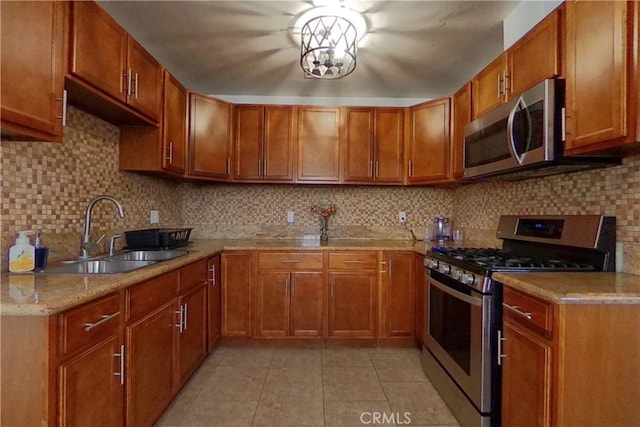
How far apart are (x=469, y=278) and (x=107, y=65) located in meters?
2.21

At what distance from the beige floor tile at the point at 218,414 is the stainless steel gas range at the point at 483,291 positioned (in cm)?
120

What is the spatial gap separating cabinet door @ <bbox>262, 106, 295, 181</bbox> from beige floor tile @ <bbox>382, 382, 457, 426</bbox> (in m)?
1.95

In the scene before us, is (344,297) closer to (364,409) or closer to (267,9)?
(364,409)

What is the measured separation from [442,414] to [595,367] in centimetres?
99

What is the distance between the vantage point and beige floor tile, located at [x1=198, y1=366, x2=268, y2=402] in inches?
80.6

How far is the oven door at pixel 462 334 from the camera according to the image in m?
1.54

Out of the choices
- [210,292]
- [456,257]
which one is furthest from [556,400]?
[210,292]

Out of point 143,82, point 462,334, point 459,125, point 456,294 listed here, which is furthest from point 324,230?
point 143,82

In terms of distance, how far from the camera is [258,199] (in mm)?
3389

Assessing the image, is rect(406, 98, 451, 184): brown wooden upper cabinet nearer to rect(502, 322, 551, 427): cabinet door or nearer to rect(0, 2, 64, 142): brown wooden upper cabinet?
rect(502, 322, 551, 427): cabinet door

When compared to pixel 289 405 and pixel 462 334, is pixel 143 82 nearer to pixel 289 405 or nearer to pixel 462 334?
pixel 289 405

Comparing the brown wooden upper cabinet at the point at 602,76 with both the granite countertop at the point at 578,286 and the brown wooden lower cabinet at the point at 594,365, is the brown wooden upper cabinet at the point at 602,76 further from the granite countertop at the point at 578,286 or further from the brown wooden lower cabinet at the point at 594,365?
the brown wooden lower cabinet at the point at 594,365

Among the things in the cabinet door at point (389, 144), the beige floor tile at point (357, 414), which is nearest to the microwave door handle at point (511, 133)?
the cabinet door at point (389, 144)

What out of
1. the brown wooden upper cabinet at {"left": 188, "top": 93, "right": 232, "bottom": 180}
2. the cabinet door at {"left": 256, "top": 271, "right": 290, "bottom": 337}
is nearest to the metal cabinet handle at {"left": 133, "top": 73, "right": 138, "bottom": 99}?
the brown wooden upper cabinet at {"left": 188, "top": 93, "right": 232, "bottom": 180}
